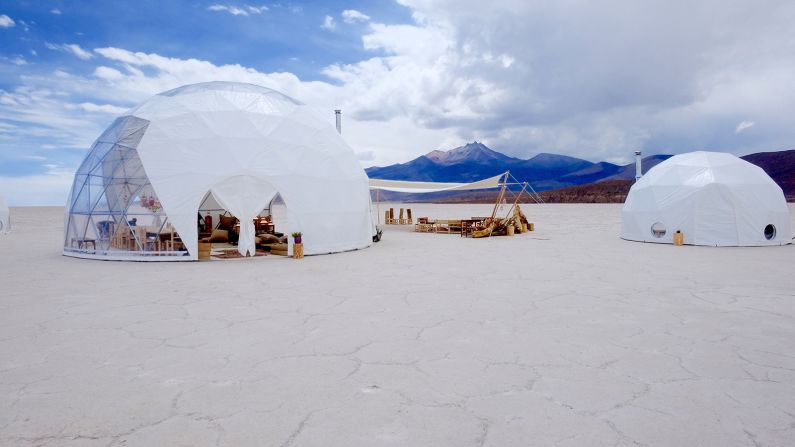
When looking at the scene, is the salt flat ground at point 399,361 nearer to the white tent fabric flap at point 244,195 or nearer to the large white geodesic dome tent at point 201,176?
the large white geodesic dome tent at point 201,176

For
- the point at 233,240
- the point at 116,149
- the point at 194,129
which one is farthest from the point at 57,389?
Result: the point at 233,240

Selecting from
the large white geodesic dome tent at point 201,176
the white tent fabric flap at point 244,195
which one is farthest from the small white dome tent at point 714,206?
the white tent fabric flap at point 244,195

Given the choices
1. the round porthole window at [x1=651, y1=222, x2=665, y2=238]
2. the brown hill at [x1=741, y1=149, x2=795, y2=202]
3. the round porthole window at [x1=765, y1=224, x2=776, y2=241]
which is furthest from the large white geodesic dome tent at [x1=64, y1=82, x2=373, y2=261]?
the brown hill at [x1=741, y1=149, x2=795, y2=202]

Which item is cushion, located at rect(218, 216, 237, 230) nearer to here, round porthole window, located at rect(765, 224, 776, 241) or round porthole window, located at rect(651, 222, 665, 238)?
round porthole window, located at rect(651, 222, 665, 238)

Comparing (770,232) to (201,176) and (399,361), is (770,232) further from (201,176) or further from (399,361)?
(201,176)

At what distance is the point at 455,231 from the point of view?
67.5 feet

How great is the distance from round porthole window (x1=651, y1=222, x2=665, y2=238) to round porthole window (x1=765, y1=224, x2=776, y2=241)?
2887mm

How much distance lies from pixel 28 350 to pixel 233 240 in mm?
11663

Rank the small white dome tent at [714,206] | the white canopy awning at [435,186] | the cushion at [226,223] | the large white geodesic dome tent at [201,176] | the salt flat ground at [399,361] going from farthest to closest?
the white canopy awning at [435,186] < the cushion at [226,223] < the small white dome tent at [714,206] < the large white geodesic dome tent at [201,176] < the salt flat ground at [399,361]

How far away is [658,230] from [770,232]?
323 centimetres

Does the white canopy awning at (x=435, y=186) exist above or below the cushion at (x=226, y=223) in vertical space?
above

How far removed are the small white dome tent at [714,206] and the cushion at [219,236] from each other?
559 inches

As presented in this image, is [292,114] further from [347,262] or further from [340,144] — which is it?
[347,262]

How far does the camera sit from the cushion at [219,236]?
16.4 metres
